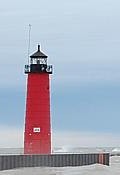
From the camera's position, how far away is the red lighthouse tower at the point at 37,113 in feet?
129

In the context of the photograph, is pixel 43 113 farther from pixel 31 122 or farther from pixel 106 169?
pixel 106 169

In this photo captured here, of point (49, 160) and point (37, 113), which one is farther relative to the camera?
point (37, 113)

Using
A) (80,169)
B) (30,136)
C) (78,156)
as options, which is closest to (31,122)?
(30,136)

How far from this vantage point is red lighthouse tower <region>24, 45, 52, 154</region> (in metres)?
39.4

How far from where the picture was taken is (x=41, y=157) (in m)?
34.8

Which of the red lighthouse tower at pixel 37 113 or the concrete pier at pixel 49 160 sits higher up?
the red lighthouse tower at pixel 37 113

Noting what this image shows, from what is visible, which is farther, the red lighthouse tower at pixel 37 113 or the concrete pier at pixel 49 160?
the red lighthouse tower at pixel 37 113

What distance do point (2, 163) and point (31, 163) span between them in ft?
5.61

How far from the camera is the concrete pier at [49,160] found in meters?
34.0

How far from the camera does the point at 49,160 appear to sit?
115ft

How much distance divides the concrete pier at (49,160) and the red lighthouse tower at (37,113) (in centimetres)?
388

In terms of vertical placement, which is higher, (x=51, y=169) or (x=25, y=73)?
(x=25, y=73)

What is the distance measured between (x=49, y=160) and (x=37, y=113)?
528 cm

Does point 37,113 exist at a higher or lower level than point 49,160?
higher
